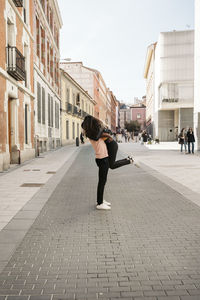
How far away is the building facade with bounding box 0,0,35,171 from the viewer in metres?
11.7

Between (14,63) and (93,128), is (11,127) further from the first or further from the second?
(93,128)

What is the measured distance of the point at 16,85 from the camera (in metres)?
13.7

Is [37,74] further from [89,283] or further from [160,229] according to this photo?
[89,283]

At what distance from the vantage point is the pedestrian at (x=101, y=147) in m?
5.21

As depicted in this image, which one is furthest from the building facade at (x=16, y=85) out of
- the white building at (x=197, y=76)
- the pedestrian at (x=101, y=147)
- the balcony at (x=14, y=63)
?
the white building at (x=197, y=76)

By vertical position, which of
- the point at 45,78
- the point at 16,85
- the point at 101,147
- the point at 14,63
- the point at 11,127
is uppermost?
the point at 45,78

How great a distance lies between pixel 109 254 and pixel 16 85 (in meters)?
11.6

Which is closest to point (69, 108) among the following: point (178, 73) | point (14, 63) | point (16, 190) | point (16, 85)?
point (178, 73)

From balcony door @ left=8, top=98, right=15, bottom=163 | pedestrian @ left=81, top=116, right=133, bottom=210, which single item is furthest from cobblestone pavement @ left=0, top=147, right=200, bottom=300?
balcony door @ left=8, top=98, right=15, bottom=163

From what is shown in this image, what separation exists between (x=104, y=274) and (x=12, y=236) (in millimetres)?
Result: 1558

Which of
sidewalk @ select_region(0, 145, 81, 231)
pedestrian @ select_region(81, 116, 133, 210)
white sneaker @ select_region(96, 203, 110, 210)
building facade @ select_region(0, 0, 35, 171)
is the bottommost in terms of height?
sidewalk @ select_region(0, 145, 81, 231)

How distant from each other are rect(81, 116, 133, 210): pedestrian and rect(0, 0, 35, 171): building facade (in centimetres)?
644

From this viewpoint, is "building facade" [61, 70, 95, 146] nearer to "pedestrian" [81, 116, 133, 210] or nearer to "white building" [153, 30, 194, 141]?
"white building" [153, 30, 194, 141]

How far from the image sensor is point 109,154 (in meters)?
5.50
